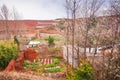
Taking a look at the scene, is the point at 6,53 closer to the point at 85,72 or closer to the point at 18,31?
the point at 85,72

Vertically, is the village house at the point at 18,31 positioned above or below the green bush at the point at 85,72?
above

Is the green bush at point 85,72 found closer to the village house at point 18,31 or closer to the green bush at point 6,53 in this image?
the green bush at point 6,53

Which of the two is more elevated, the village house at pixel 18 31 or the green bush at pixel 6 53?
the village house at pixel 18 31

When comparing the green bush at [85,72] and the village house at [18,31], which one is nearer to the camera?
the green bush at [85,72]

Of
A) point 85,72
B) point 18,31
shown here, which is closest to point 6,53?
point 85,72

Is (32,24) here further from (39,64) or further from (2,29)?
(39,64)

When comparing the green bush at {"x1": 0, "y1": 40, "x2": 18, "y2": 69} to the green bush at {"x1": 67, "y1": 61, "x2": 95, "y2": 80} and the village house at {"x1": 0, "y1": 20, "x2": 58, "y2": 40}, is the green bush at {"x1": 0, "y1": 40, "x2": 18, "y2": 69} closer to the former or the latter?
the green bush at {"x1": 67, "y1": 61, "x2": 95, "y2": 80}

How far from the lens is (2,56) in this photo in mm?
21656

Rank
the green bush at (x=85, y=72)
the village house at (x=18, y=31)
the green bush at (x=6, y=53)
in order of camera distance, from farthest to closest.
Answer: the village house at (x=18, y=31), the green bush at (x=6, y=53), the green bush at (x=85, y=72)

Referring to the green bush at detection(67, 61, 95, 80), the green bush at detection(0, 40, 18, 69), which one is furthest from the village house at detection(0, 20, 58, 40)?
the green bush at detection(67, 61, 95, 80)

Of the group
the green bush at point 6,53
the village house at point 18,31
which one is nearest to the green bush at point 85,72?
the green bush at point 6,53

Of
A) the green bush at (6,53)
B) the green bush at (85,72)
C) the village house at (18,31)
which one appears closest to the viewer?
the green bush at (85,72)

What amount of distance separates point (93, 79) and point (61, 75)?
8.88m

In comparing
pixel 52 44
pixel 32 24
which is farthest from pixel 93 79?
pixel 32 24
